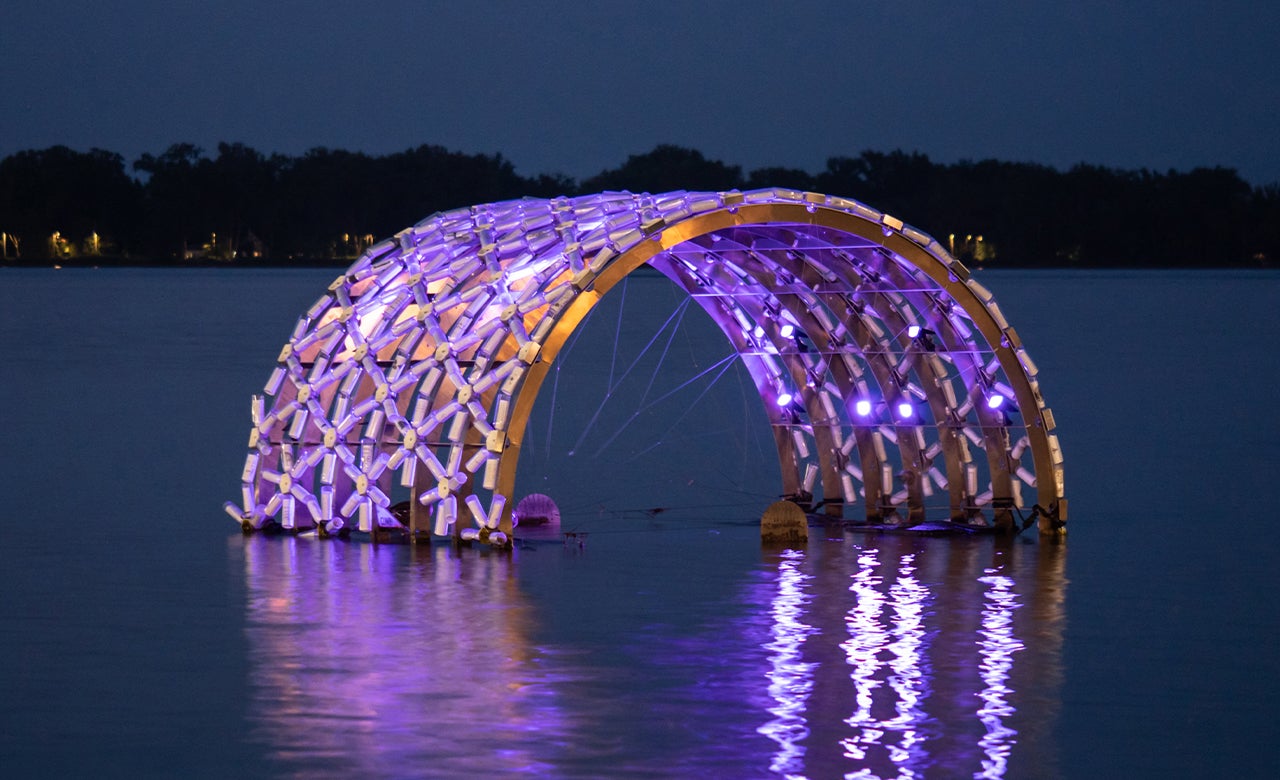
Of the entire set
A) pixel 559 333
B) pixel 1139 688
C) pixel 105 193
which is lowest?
pixel 1139 688

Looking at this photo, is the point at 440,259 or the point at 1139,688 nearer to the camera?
the point at 1139,688

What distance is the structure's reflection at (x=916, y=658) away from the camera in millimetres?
11898

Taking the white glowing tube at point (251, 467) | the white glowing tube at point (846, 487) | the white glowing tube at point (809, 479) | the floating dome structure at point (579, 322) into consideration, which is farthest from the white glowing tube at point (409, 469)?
the white glowing tube at point (809, 479)

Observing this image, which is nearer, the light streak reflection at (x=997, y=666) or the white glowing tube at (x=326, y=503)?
the light streak reflection at (x=997, y=666)

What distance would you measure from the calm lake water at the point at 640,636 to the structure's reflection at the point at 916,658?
4cm

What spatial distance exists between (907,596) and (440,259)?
5.93 m

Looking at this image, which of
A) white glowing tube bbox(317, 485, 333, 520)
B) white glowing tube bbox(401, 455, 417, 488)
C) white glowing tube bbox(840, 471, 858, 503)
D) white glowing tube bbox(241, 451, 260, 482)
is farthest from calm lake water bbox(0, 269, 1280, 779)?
white glowing tube bbox(840, 471, 858, 503)

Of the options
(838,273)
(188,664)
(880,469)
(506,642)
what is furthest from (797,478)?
(188,664)

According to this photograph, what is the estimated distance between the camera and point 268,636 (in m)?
15.4

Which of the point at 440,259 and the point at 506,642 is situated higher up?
the point at 440,259

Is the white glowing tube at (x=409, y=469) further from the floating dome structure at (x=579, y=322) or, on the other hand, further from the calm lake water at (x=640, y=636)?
the calm lake water at (x=640, y=636)

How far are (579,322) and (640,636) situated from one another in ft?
15.8

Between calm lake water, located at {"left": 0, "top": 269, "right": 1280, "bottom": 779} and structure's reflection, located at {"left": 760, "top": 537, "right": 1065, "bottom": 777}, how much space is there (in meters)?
0.04

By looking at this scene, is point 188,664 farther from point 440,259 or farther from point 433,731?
point 440,259
